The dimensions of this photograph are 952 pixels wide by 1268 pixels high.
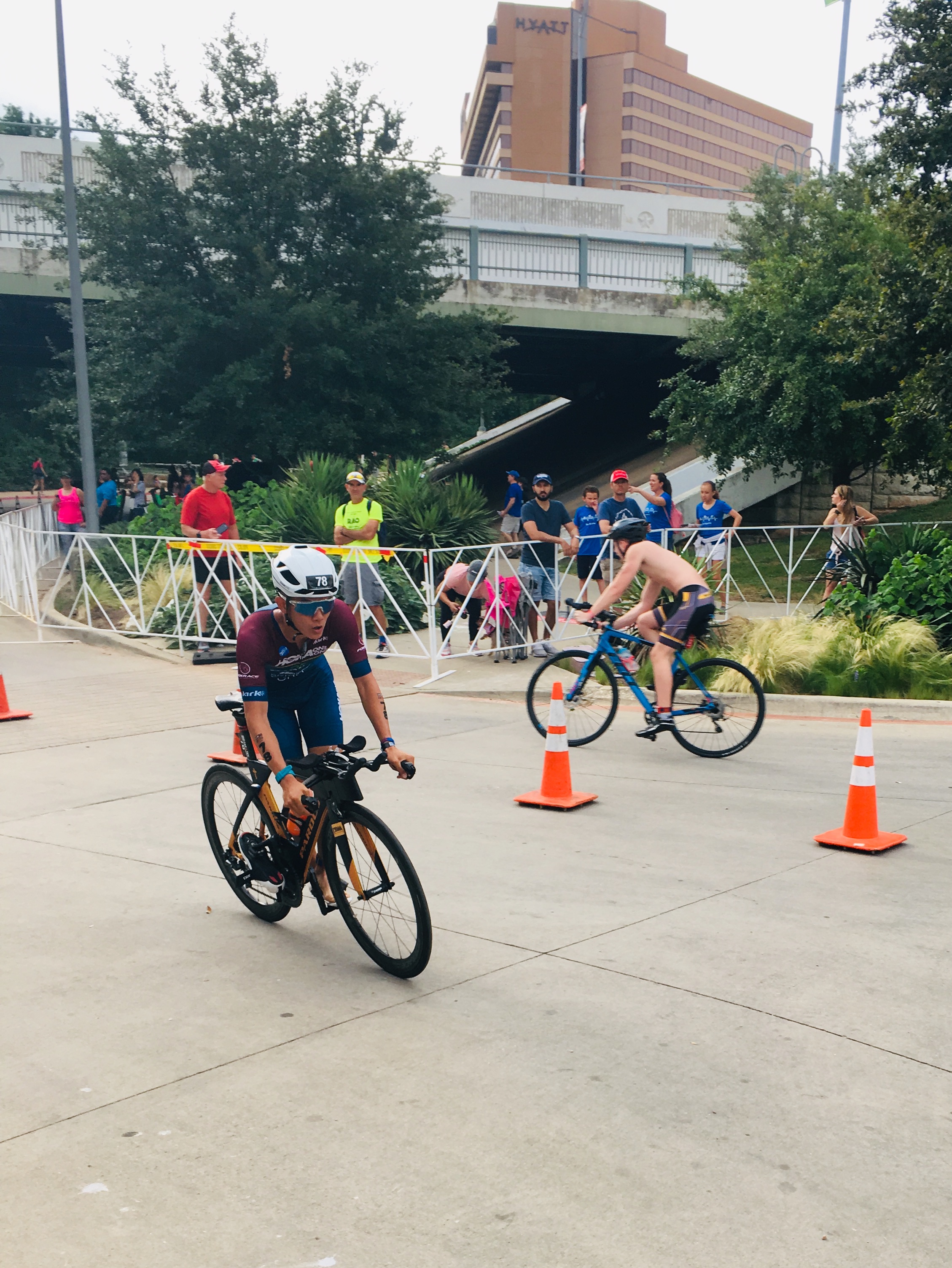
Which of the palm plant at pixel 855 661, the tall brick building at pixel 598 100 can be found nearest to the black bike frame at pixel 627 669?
the palm plant at pixel 855 661

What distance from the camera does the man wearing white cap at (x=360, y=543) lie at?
13398 mm

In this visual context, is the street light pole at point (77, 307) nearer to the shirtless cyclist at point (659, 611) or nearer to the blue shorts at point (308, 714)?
the shirtless cyclist at point (659, 611)

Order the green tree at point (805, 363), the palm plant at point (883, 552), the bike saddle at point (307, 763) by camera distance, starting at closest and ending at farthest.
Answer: the bike saddle at point (307, 763) → the palm plant at point (883, 552) → the green tree at point (805, 363)

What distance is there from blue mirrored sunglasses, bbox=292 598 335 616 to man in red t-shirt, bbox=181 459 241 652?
30.9 ft

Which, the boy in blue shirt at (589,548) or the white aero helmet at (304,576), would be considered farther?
the boy in blue shirt at (589,548)

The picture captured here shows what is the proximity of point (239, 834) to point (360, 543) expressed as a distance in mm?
8097

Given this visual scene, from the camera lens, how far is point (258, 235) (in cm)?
2306

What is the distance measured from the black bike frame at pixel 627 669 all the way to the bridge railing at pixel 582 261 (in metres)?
22.4

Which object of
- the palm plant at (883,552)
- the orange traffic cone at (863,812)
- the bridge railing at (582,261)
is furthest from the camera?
the bridge railing at (582,261)

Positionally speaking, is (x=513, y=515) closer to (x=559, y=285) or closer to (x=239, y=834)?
(x=239, y=834)

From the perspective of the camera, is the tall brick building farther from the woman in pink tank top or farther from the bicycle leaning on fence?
the bicycle leaning on fence

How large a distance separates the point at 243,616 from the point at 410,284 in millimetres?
11305

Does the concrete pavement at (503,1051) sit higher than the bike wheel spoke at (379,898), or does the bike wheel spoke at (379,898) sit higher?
the bike wheel spoke at (379,898)

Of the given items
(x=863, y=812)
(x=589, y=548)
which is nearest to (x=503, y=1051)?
(x=863, y=812)
